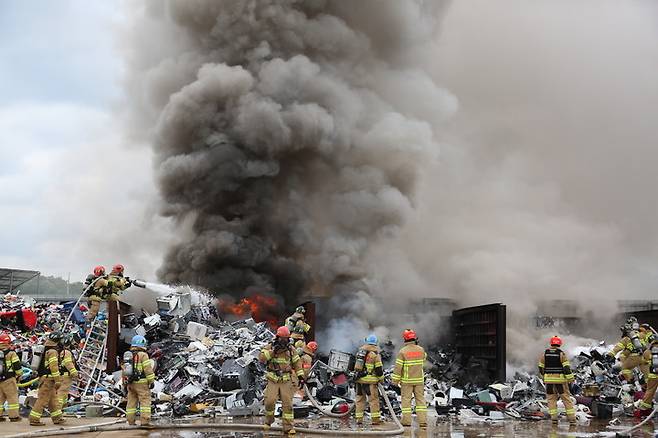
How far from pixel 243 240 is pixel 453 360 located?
900cm

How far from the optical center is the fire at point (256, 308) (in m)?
21.9

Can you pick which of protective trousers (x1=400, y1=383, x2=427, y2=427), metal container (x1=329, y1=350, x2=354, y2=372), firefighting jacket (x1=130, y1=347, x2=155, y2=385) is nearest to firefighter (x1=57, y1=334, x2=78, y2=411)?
firefighting jacket (x1=130, y1=347, x2=155, y2=385)

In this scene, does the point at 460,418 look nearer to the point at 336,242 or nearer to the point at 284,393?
the point at 284,393

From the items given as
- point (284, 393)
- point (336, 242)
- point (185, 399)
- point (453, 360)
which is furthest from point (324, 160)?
point (284, 393)

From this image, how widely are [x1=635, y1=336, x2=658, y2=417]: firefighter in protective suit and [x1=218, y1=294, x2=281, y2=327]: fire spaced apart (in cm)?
1174

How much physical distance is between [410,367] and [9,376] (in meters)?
6.78

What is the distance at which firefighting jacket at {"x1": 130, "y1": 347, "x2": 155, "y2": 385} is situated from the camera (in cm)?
1073

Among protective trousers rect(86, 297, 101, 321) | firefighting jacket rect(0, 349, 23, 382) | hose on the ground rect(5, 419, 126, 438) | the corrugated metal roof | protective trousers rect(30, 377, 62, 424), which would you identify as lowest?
hose on the ground rect(5, 419, 126, 438)

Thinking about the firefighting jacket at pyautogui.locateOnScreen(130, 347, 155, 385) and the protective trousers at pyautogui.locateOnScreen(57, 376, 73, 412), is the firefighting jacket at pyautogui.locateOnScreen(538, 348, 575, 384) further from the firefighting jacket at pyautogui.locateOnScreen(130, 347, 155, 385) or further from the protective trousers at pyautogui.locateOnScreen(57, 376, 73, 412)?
the protective trousers at pyautogui.locateOnScreen(57, 376, 73, 412)

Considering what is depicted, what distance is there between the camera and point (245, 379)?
46.8 ft

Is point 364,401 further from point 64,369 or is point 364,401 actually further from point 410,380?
point 64,369

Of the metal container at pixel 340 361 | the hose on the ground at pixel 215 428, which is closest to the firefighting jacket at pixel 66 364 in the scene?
the hose on the ground at pixel 215 428

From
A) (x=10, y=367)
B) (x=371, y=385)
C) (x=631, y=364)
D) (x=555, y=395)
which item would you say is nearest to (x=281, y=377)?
(x=371, y=385)

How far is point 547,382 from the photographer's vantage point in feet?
39.9
